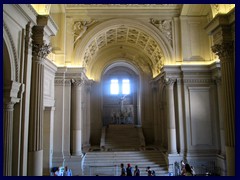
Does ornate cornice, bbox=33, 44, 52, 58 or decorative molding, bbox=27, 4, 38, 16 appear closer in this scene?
decorative molding, bbox=27, 4, 38, 16

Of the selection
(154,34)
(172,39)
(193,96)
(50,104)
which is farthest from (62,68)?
(193,96)

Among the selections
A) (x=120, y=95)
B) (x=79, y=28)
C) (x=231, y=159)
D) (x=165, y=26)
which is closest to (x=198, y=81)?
(x=165, y=26)

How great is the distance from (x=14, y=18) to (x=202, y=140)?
12.5 meters

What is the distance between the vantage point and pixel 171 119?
14.1 metres

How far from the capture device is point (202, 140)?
13992mm

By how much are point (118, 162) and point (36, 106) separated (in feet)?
29.0

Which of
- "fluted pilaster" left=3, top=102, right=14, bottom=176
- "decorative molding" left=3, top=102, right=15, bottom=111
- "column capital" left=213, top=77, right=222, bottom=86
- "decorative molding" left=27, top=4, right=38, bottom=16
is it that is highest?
"decorative molding" left=27, top=4, right=38, bottom=16

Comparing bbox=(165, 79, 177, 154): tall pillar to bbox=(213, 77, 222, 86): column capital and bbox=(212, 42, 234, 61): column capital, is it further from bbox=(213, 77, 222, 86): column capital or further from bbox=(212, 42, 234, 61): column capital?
bbox=(212, 42, 234, 61): column capital

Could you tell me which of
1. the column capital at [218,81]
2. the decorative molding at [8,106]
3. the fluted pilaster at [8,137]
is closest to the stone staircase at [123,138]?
the column capital at [218,81]

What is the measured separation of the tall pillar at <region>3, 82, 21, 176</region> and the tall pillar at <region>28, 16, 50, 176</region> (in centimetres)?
101

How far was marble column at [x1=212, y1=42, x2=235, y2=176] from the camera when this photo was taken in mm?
7004

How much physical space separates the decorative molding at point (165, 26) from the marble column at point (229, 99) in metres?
7.60

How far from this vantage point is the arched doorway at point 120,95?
87.2 ft

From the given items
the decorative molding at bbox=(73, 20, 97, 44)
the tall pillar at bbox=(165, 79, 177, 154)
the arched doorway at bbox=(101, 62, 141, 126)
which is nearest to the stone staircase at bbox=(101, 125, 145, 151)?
the tall pillar at bbox=(165, 79, 177, 154)
